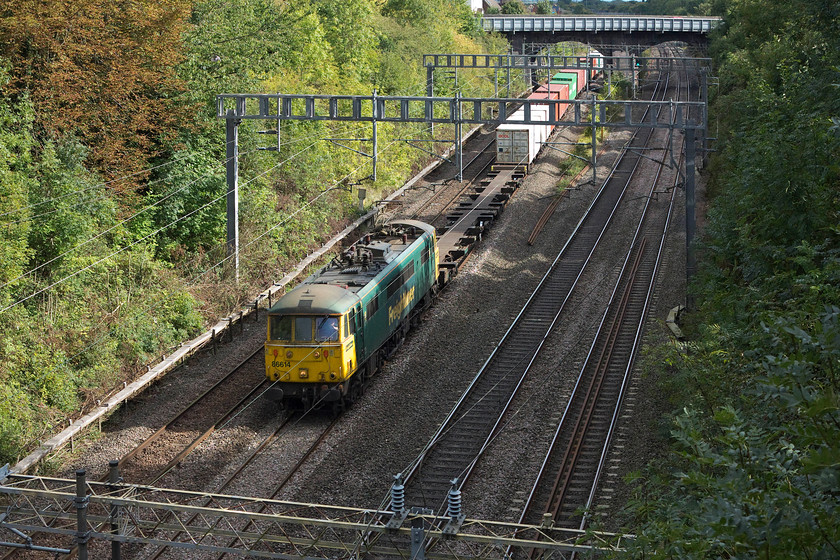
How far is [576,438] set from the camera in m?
20.1

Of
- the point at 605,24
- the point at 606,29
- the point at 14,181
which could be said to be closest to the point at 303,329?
the point at 14,181

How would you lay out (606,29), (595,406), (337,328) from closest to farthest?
(337,328) → (595,406) → (606,29)

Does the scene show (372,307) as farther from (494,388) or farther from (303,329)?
(494,388)

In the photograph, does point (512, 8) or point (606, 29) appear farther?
point (512, 8)

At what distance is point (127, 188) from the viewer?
28641mm

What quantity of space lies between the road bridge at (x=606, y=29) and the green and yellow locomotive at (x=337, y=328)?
195 ft

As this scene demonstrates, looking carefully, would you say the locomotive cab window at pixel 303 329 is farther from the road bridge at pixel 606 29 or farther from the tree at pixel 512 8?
the tree at pixel 512 8

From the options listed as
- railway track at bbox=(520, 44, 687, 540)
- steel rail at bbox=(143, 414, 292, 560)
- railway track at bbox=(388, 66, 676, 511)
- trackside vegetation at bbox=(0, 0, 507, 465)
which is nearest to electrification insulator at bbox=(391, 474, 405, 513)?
railway track at bbox=(520, 44, 687, 540)

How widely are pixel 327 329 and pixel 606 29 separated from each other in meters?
64.6

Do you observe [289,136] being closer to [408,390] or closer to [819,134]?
[408,390]

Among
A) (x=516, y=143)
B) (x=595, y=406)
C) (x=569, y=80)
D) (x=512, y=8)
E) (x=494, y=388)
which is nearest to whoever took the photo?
(x=595, y=406)

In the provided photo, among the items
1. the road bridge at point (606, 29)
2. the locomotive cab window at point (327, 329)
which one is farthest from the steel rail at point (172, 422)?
the road bridge at point (606, 29)

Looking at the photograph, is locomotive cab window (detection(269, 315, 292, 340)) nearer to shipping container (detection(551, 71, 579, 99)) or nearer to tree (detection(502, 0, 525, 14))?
shipping container (detection(551, 71, 579, 99))

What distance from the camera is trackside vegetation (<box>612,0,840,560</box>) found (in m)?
6.37
